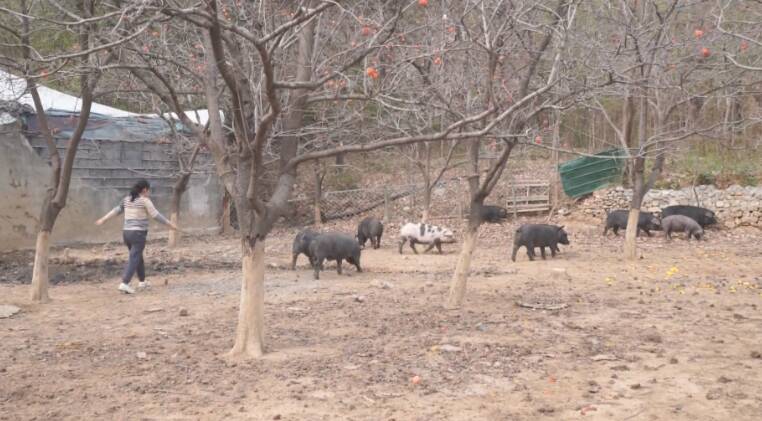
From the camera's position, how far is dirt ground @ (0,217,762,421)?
502cm

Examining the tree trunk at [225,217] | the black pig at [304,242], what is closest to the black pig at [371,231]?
the black pig at [304,242]

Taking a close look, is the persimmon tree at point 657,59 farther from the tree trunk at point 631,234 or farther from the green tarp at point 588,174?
the green tarp at point 588,174

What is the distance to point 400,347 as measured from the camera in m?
6.60

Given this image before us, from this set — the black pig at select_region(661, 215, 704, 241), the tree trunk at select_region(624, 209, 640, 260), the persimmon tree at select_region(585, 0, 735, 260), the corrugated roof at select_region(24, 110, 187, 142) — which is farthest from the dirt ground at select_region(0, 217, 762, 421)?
the corrugated roof at select_region(24, 110, 187, 142)

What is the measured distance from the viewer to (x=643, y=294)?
9.40 m

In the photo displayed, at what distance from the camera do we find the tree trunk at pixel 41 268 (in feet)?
29.4

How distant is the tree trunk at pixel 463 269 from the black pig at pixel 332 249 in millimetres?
3368

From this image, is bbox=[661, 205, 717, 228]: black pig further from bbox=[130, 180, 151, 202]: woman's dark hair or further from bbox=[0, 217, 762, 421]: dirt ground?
bbox=[130, 180, 151, 202]: woman's dark hair

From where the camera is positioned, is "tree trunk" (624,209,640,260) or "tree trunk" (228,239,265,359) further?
"tree trunk" (624,209,640,260)

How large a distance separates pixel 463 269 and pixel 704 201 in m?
13.0

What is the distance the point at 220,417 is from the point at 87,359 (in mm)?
2161

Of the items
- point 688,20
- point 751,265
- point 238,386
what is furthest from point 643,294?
point 238,386

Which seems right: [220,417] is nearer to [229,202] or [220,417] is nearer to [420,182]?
[229,202]

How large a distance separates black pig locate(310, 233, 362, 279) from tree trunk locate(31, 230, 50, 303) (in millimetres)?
3977
